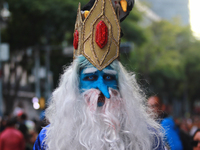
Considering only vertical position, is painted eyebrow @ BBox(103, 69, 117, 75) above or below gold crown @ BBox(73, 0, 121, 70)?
below

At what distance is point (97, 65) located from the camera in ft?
8.42

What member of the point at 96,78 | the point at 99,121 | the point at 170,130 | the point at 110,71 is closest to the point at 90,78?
the point at 96,78

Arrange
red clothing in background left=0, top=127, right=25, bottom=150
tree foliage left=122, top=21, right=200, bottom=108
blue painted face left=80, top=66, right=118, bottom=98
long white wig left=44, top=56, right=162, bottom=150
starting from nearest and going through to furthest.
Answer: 1. long white wig left=44, top=56, right=162, bottom=150
2. blue painted face left=80, top=66, right=118, bottom=98
3. red clothing in background left=0, top=127, right=25, bottom=150
4. tree foliage left=122, top=21, right=200, bottom=108

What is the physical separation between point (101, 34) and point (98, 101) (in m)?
0.55

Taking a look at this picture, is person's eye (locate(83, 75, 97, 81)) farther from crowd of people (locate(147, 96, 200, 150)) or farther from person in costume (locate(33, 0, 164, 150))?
crowd of people (locate(147, 96, 200, 150))

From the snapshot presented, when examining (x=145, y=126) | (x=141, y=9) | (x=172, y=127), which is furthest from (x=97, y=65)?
(x=141, y=9)

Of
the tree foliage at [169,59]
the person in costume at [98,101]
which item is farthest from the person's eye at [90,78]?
the tree foliage at [169,59]

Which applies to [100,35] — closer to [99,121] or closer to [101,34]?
[101,34]

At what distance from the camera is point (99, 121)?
2488mm

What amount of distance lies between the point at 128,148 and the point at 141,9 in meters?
28.2

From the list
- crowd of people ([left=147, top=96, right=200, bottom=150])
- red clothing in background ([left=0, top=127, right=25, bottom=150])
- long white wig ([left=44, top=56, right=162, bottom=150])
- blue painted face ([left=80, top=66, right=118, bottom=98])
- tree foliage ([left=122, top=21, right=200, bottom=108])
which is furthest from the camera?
tree foliage ([left=122, top=21, right=200, bottom=108])

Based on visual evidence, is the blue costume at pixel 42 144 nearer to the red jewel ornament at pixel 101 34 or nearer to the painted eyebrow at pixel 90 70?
the painted eyebrow at pixel 90 70

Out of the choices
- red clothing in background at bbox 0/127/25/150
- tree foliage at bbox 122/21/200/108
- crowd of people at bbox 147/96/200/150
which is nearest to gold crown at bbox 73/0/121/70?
crowd of people at bbox 147/96/200/150

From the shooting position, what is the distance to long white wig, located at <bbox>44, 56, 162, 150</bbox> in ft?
7.87
